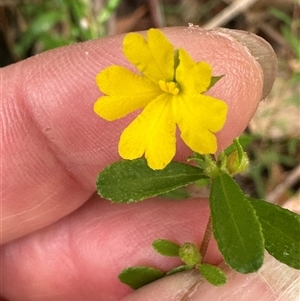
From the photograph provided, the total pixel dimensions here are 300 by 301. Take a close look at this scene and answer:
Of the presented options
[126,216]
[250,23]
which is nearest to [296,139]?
[250,23]

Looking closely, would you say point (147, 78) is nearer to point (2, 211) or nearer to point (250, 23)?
point (2, 211)

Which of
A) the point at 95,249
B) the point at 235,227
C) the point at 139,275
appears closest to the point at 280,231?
the point at 235,227

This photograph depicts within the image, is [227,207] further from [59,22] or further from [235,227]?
[59,22]

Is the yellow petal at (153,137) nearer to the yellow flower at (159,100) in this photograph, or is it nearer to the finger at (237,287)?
the yellow flower at (159,100)

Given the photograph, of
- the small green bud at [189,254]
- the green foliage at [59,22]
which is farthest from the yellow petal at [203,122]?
the green foliage at [59,22]

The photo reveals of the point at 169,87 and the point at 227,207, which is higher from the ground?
the point at 169,87

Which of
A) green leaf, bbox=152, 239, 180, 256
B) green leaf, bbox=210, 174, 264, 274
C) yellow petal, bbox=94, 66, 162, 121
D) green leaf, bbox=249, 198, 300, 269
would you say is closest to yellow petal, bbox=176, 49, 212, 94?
yellow petal, bbox=94, 66, 162, 121
